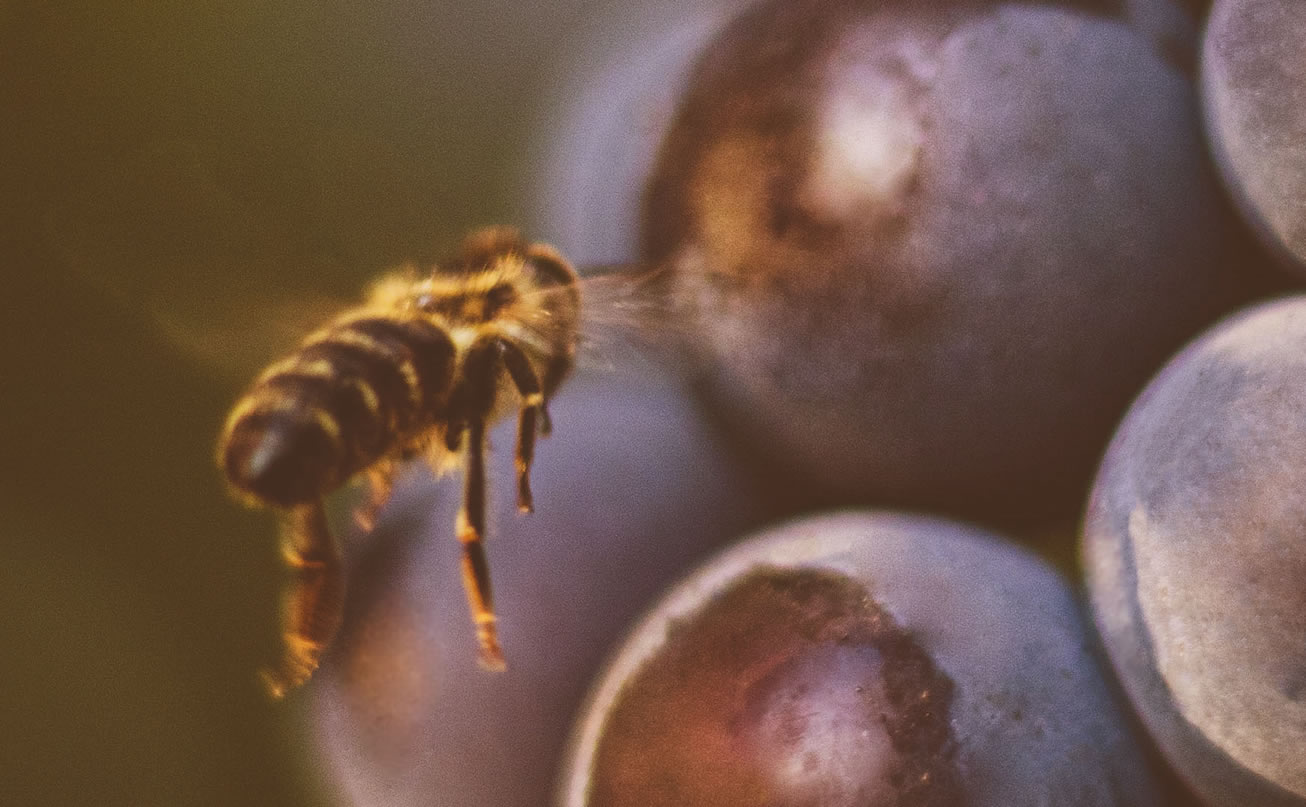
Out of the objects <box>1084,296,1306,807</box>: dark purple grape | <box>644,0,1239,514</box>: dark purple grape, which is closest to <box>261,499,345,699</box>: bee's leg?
<box>644,0,1239,514</box>: dark purple grape

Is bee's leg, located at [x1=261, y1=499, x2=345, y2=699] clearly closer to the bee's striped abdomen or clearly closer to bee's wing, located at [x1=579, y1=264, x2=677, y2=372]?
the bee's striped abdomen

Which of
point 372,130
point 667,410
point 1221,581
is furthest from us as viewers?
point 372,130

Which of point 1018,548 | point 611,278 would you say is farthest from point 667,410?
point 1018,548

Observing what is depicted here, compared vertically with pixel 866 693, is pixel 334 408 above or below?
above

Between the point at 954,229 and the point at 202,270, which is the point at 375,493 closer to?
the point at 202,270

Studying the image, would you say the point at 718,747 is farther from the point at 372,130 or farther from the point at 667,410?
the point at 372,130

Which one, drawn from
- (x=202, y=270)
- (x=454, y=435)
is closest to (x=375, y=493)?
(x=454, y=435)
